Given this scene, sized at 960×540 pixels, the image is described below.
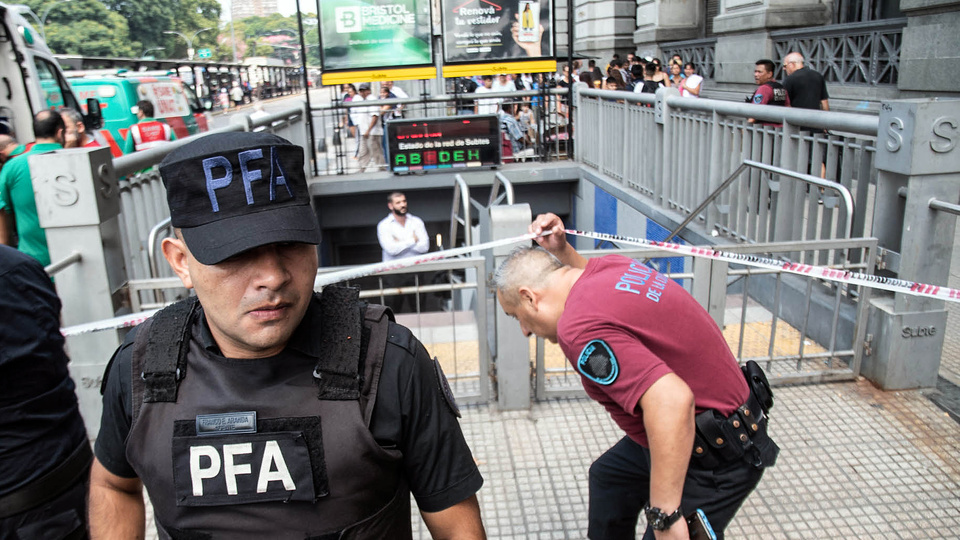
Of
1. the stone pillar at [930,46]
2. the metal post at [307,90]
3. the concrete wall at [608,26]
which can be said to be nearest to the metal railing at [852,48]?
the stone pillar at [930,46]

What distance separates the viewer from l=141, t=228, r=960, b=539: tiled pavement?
11.3 feet

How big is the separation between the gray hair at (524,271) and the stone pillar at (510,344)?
183cm

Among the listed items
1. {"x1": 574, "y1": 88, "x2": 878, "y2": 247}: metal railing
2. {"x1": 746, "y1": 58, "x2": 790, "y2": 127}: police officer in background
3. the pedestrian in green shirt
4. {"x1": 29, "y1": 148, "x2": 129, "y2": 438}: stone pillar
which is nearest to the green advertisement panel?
{"x1": 574, "y1": 88, "x2": 878, "y2": 247}: metal railing

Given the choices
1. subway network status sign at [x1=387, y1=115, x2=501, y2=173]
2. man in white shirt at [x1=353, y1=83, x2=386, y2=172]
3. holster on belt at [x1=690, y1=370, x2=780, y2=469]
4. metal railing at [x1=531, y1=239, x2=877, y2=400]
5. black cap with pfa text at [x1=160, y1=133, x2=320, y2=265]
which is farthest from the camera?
man in white shirt at [x1=353, y1=83, x2=386, y2=172]

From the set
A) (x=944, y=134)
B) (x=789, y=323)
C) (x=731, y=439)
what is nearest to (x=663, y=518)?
(x=731, y=439)

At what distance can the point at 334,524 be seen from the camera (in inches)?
58.2

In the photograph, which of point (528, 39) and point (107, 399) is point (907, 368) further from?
point (528, 39)

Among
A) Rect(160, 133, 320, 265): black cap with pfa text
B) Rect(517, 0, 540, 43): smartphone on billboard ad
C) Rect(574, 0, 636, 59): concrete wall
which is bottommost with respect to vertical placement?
Rect(160, 133, 320, 265): black cap with pfa text

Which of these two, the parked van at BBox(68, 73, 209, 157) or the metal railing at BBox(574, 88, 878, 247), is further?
the parked van at BBox(68, 73, 209, 157)

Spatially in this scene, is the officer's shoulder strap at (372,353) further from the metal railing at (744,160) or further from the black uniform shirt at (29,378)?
the metal railing at (744,160)

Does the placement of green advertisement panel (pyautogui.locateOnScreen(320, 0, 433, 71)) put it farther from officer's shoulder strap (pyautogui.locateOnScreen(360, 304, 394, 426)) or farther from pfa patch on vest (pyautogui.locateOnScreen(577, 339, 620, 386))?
officer's shoulder strap (pyautogui.locateOnScreen(360, 304, 394, 426))

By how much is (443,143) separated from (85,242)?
7.92m

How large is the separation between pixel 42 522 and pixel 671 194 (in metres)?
7.32

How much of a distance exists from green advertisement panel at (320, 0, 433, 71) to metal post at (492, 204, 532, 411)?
8347 mm
